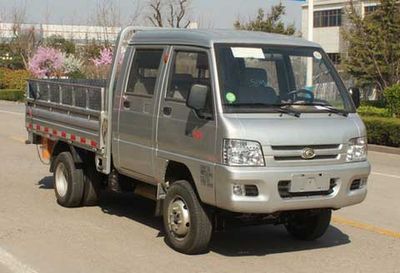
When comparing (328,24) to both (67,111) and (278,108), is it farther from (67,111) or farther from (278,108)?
(278,108)

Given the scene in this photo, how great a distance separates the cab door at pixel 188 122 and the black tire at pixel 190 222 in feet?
0.58

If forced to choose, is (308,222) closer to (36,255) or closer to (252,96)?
(252,96)

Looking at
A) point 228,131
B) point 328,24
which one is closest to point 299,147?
point 228,131

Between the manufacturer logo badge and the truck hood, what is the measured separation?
6cm

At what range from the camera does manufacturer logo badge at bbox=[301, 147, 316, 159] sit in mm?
6059

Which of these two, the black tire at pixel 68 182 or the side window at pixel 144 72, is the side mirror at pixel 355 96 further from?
the black tire at pixel 68 182

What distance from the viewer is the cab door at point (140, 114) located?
22.6 ft

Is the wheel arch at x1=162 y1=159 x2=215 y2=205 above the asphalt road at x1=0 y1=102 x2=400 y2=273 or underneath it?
above

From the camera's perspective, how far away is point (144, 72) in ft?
23.5

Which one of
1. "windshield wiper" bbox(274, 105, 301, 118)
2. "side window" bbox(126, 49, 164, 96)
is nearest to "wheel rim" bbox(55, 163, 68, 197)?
"side window" bbox(126, 49, 164, 96)

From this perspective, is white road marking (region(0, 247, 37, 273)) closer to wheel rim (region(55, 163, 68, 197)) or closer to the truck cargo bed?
the truck cargo bed

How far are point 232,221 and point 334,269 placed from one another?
1072 mm

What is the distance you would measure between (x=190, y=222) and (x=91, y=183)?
2.52 m

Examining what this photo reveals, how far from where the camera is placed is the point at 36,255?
634 centimetres
